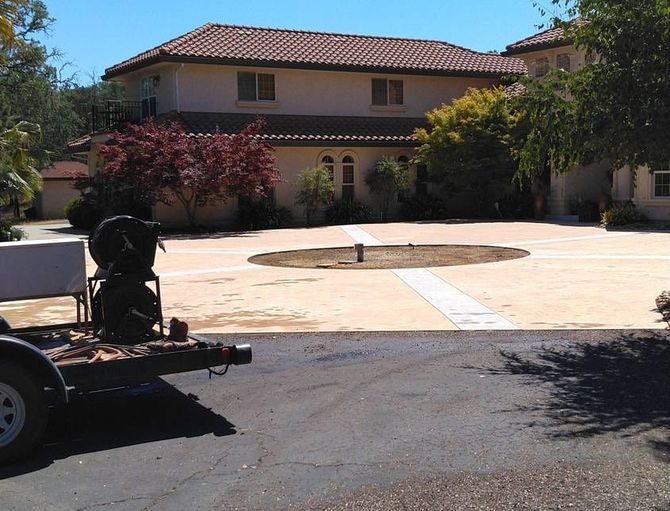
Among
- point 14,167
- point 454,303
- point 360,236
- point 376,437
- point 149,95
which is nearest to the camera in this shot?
point 376,437

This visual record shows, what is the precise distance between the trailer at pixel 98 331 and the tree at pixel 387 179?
25.7 meters

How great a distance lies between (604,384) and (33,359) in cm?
505

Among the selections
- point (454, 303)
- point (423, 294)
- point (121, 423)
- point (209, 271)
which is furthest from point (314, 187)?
point (121, 423)

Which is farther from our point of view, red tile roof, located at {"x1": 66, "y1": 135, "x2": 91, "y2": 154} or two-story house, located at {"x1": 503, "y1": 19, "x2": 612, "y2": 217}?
red tile roof, located at {"x1": 66, "y1": 135, "x2": 91, "y2": 154}

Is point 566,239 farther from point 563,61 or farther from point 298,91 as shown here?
point 298,91

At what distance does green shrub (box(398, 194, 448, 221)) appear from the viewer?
1313 inches

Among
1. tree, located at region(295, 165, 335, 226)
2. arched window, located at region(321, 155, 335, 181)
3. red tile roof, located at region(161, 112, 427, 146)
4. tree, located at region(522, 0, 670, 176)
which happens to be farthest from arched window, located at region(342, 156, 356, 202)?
tree, located at region(522, 0, 670, 176)

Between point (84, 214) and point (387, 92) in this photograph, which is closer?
point (84, 214)

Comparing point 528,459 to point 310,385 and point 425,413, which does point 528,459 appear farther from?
point 310,385

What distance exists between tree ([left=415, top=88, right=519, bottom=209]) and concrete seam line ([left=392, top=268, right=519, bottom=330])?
53.2 ft

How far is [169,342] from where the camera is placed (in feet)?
21.1

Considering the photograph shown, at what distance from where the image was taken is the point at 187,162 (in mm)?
26812

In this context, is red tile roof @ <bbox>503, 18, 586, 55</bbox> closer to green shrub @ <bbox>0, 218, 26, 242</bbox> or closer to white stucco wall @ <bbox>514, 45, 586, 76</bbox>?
white stucco wall @ <bbox>514, 45, 586, 76</bbox>

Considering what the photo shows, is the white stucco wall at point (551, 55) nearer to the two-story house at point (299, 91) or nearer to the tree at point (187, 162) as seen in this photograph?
the two-story house at point (299, 91)
